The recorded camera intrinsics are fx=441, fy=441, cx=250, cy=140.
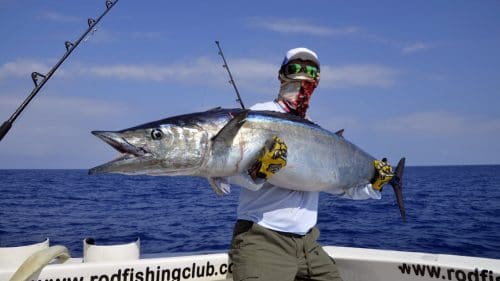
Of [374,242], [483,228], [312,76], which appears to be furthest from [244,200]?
[483,228]

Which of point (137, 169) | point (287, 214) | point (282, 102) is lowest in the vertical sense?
point (287, 214)

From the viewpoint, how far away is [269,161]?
2520 mm

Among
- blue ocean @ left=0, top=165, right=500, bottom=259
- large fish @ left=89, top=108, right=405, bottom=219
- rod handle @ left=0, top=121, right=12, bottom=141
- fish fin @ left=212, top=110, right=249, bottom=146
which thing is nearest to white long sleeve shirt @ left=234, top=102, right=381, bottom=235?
large fish @ left=89, top=108, right=405, bottom=219

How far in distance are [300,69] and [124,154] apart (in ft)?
4.62

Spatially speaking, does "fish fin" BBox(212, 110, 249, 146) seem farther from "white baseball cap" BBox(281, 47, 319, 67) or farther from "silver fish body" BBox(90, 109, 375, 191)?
"white baseball cap" BBox(281, 47, 319, 67)

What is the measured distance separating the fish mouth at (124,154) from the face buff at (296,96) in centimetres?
121

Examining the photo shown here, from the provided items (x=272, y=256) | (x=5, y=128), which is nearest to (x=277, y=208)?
(x=272, y=256)

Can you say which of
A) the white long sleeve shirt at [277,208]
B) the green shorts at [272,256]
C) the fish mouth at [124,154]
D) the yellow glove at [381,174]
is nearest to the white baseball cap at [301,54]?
the white long sleeve shirt at [277,208]

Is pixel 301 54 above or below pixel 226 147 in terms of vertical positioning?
above

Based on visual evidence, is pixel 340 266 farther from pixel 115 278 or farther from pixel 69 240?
pixel 69 240

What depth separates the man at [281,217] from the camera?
2.66 meters

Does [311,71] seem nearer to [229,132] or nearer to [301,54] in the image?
[301,54]

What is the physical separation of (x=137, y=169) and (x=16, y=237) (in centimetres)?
1129

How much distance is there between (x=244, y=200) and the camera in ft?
9.77
